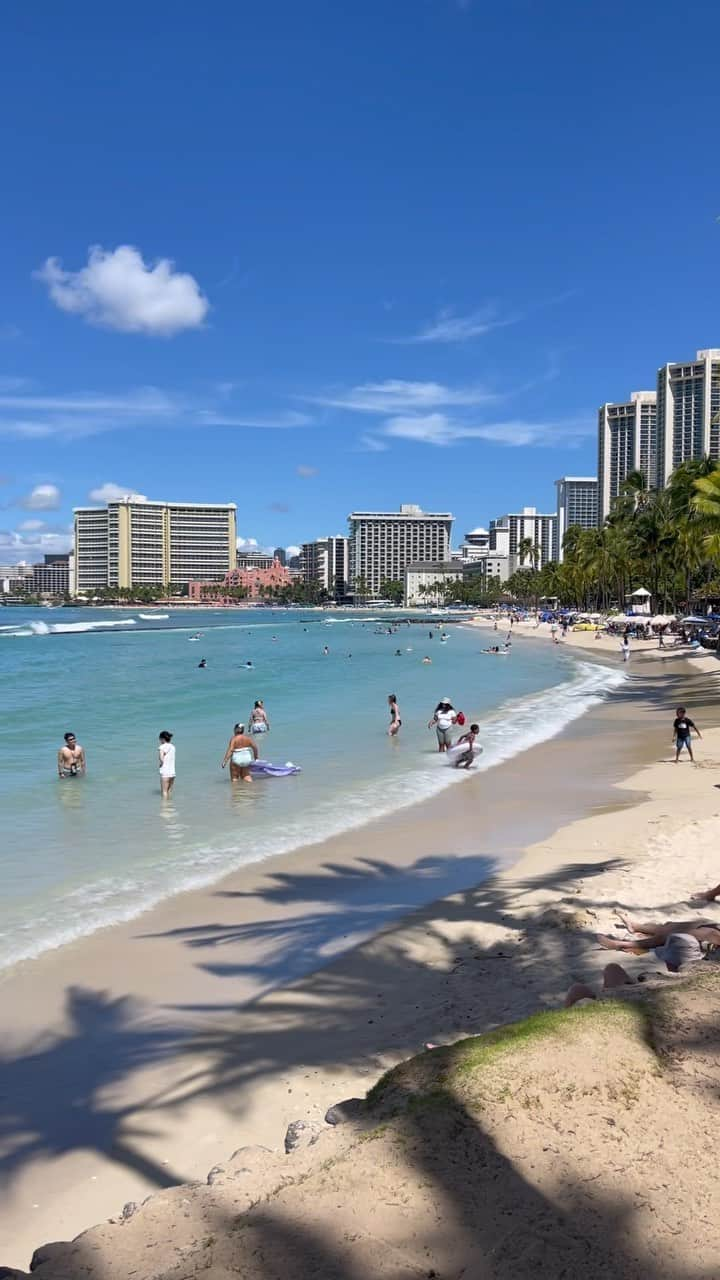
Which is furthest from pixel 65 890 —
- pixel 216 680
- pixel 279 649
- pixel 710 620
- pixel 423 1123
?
pixel 279 649

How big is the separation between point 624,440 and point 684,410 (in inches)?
992

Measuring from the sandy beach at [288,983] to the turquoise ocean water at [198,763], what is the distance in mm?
977

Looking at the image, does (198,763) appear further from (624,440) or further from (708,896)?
(624,440)

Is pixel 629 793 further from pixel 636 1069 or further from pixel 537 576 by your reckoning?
pixel 537 576

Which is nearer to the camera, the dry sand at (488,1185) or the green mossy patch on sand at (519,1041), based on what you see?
the dry sand at (488,1185)

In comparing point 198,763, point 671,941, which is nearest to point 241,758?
point 198,763

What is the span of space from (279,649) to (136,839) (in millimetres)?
58782

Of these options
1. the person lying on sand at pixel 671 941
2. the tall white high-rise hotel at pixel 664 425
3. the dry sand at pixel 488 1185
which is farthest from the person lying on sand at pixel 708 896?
the tall white high-rise hotel at pixel 664 425

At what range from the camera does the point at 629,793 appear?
14.0 m

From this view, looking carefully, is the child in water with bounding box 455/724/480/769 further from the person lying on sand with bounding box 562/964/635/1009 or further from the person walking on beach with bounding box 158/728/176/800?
the person lying on sand with bounding box 562/964/635/1009

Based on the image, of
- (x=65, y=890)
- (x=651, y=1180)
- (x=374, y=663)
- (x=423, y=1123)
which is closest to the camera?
(x=651, y=1180)

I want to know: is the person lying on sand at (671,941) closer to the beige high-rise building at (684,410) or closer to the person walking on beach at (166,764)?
the person walking on beach at (166,764)

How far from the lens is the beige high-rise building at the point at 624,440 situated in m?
146

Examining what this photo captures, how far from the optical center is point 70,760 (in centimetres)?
1591
